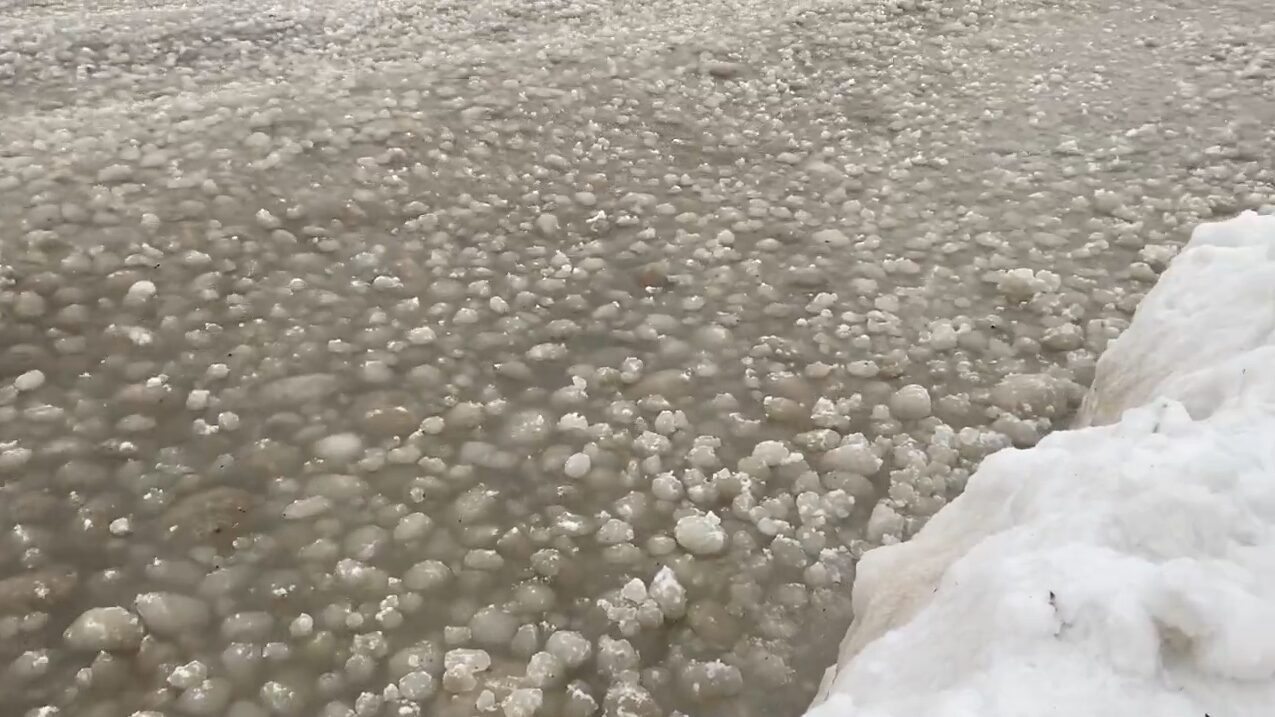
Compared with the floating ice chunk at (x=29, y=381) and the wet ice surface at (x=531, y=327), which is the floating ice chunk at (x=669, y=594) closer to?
the wet ice surface at (x=531, y=327)

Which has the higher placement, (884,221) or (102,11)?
(884,221)

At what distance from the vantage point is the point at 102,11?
20.3ft

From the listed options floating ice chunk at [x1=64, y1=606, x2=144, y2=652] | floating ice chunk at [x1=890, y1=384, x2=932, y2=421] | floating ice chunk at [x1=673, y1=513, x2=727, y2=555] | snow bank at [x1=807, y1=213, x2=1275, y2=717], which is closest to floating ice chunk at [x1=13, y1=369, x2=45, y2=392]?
floating ice chunk at [x1=64, y1=606, x2=144, y2=652]

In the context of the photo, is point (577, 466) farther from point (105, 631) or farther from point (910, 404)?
point (105, 631)

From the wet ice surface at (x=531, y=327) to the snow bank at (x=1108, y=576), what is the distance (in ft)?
1.76

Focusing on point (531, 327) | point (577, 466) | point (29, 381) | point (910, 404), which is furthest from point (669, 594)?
point (29, 381)

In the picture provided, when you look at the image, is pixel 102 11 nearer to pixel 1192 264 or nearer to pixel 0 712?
pixel 0 712

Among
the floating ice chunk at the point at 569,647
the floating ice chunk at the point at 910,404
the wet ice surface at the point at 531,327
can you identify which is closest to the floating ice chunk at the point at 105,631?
the wet ice surface at the point at 531,327

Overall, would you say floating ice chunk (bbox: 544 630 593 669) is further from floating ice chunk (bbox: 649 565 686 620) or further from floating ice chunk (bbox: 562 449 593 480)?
floating ice chunk (bbox: 562 449 593 480)

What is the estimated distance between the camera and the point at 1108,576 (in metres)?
1.53

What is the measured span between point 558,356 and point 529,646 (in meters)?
1.15

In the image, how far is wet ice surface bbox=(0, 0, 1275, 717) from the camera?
2.33 meters

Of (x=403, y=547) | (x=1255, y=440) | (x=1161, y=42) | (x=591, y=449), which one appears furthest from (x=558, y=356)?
(x=1161, y=42)

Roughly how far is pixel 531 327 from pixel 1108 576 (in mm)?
2161
